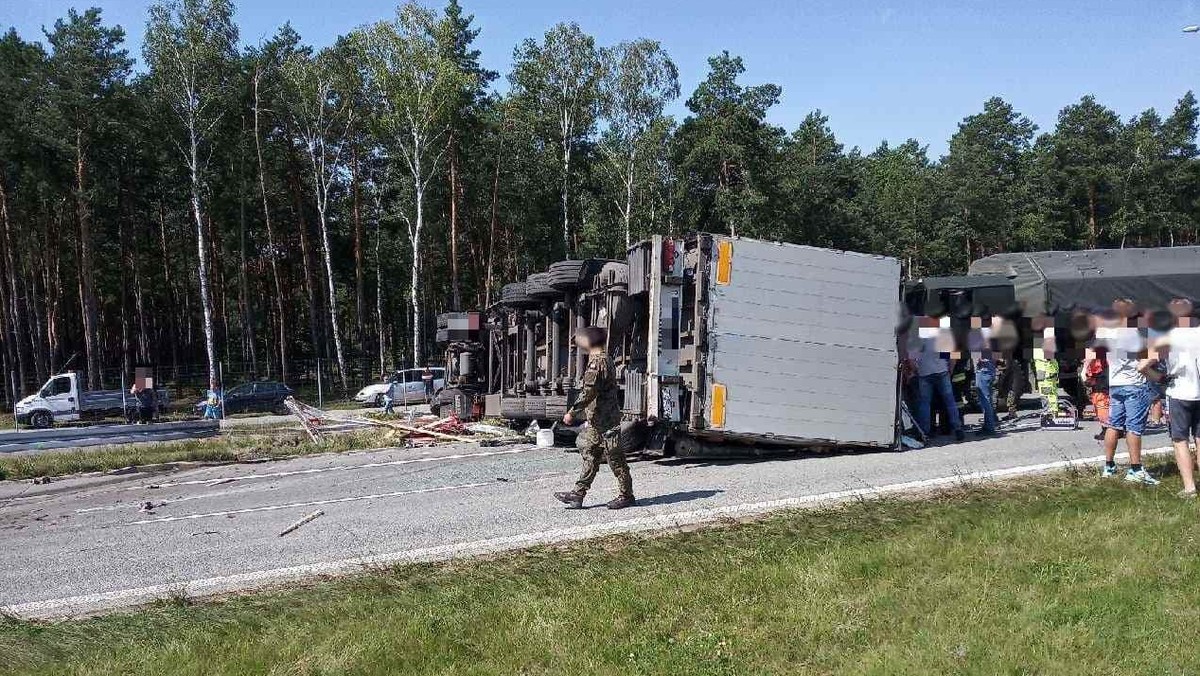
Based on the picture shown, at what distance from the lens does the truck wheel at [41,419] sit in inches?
1183

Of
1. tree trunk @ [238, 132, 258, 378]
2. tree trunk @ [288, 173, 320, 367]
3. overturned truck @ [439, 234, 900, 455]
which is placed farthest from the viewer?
tree trunk @ [288, 173, 320, 367]

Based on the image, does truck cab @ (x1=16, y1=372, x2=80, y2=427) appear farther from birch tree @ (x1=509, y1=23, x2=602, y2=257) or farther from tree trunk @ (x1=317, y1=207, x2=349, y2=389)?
birch tree @ (x1=509, y1=23, x2=602, y2=257)

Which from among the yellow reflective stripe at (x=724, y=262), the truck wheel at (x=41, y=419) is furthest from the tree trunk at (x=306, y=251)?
the yellow reflective stripe at (x=724, y=262)

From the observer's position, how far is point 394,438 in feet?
54.1

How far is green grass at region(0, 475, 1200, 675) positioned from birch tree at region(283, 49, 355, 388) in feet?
110

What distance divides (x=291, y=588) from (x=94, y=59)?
3514 cm

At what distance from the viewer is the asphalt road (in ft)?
22.1

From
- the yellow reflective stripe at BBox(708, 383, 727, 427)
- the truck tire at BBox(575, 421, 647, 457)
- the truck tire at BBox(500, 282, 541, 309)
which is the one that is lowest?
the truck tire at BBox(575, 421, 647, 457)

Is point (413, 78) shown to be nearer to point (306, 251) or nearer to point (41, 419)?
point (306, 251)

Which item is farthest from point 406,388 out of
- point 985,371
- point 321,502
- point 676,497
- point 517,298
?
point 676,497

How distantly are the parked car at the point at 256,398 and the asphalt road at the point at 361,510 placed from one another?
850 inches

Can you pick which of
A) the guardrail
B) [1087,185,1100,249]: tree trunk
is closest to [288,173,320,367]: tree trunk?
the guardrail

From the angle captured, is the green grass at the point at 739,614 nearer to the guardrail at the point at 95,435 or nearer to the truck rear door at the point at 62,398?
the guardrail at the point at 95,435

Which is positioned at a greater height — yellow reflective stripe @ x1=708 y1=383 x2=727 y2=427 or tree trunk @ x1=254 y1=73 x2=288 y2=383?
tree trunk @ x1=254 y1=73 x2=288 y2=383
